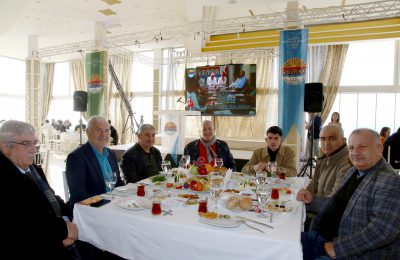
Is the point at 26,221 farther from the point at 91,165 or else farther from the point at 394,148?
the point at 394,148

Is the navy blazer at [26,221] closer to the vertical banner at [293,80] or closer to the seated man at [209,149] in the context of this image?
the seated man at [209,149]

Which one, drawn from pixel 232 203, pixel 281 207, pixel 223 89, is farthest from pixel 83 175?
pixel 223 89

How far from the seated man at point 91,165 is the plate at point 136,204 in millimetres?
344

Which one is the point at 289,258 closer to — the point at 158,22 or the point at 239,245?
the point at 239,245

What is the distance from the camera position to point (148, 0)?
746 cm

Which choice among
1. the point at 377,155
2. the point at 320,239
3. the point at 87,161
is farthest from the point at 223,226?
the point at 87,161

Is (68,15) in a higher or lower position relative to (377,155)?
higher

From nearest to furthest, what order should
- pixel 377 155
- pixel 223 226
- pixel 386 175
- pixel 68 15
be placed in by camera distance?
pixel 223 226 → pixel 386 175 → pixel 377 155 → pixel 68 15

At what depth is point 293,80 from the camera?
666 centimetres

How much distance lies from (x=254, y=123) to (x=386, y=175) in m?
8.87

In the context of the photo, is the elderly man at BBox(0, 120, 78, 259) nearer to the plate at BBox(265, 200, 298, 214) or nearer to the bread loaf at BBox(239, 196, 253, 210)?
the bread loaf at BBox(239, 196, 253, 210)

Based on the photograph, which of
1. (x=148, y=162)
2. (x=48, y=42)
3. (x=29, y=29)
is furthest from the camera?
(x=48, y=42)

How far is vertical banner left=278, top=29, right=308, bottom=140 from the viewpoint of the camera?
21.8 feet

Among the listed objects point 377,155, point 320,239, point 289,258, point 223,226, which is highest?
point 377,155
